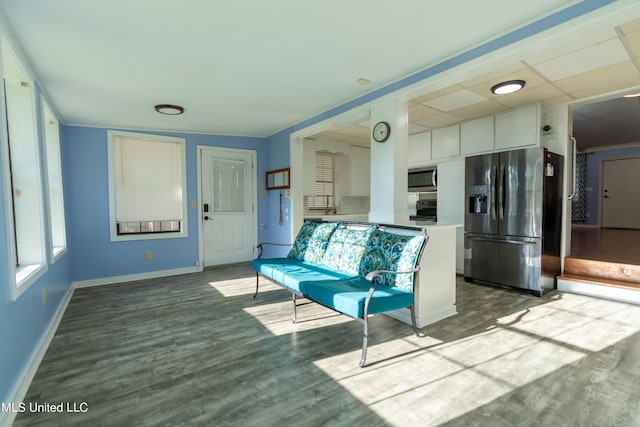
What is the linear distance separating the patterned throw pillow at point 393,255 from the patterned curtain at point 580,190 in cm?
869

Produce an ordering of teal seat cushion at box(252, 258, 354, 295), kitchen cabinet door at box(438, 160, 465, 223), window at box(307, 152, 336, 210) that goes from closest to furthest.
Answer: teal seat cushion at box(252, 258, 354, 295) < kitchen cabinet door at box(438, 160, 465, 223) < window at box(307, 152, 336, 210)

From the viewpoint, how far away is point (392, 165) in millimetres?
3355

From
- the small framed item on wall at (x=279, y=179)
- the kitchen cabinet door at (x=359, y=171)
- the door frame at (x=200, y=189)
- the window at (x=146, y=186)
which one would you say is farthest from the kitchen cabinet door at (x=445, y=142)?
the window at (x=146, y=186)

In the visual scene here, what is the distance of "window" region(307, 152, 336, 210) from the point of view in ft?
20.4

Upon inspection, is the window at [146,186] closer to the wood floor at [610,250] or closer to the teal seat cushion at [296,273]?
the teal seat cushion at [296,273]

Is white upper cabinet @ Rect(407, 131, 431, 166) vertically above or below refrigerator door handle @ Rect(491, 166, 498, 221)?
above

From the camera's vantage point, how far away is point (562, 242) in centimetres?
413

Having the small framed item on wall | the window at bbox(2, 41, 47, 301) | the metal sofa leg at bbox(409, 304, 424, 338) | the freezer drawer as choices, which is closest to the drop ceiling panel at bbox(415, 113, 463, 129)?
the freezer drawer

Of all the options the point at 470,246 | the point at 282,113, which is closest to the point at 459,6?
the point at 282,113

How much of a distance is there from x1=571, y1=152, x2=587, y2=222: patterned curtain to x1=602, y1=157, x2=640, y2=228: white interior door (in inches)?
16.6

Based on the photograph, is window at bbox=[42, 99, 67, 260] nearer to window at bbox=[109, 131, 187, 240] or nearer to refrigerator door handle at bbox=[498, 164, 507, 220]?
window at bbox=[109, 131, 187, 240]

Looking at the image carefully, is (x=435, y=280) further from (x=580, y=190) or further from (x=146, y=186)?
(x=580, y=190)

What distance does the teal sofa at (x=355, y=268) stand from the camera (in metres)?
2.31
